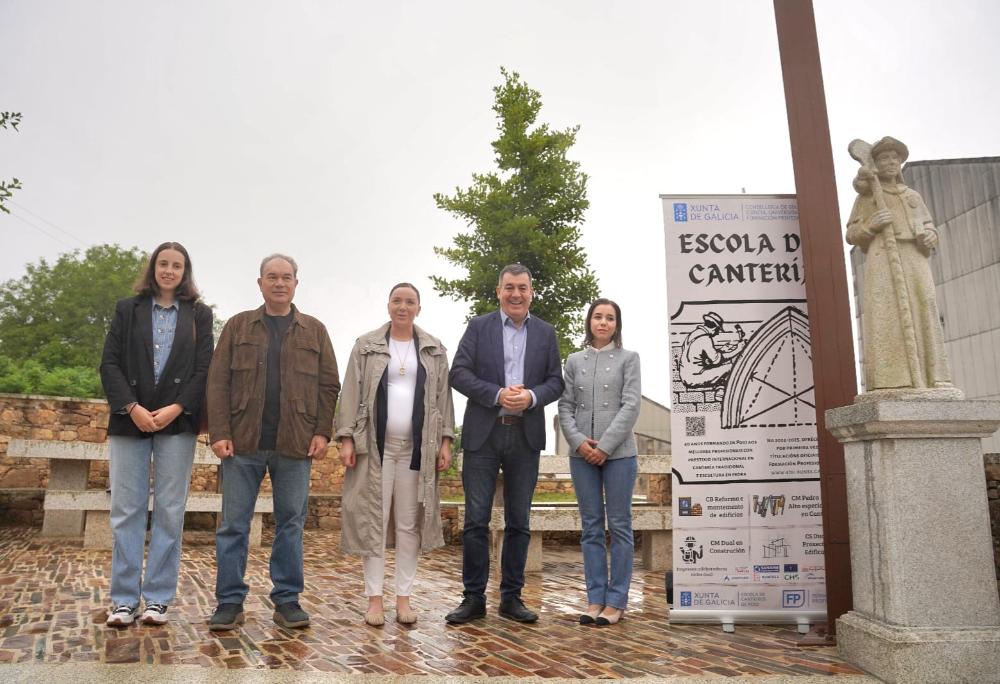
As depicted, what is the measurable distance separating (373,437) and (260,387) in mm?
733

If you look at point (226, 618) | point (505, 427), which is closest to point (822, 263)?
point (505, 427)

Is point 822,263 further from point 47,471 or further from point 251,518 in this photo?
point 47,471

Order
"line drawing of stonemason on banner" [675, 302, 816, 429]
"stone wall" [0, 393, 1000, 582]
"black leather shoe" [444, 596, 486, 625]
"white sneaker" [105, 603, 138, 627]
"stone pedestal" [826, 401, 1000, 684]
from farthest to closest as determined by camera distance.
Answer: "stone wall" [0, 393, 1000, 582]
"line drawing of stonemason on banner" [675, 302, 816, 429]
"black leather shoe" [444, 596, 486, 625]
"white sneaker" [105, 603, 138, 627]
"stone pedestal" [826, 401, 1000, 684]

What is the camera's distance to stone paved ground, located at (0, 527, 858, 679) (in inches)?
130

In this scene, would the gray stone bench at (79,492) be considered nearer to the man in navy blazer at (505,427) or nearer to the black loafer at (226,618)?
the black loafer at (226,618)

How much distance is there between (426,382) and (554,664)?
1.80 meters

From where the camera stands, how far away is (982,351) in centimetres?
1631

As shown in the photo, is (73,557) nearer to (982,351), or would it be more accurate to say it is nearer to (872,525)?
(872,525)

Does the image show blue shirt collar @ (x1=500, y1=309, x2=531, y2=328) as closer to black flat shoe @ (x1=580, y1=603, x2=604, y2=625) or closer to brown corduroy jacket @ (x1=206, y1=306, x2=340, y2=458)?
brown corduroy jacket @ (x1=206, y1=306, x2=340, y2=458)

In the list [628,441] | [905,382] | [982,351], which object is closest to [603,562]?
[628,441]

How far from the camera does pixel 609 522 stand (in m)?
4.51

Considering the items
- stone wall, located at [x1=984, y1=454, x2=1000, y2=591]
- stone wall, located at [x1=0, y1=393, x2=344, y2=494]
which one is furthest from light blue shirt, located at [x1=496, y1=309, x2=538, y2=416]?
stone wall, located at [x1=0, y1=393, x2=344, y2=494]

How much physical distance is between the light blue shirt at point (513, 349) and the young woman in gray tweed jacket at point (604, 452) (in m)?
0.38

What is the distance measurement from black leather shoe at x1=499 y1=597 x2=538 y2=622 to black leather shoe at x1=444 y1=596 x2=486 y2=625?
5.8 inches
